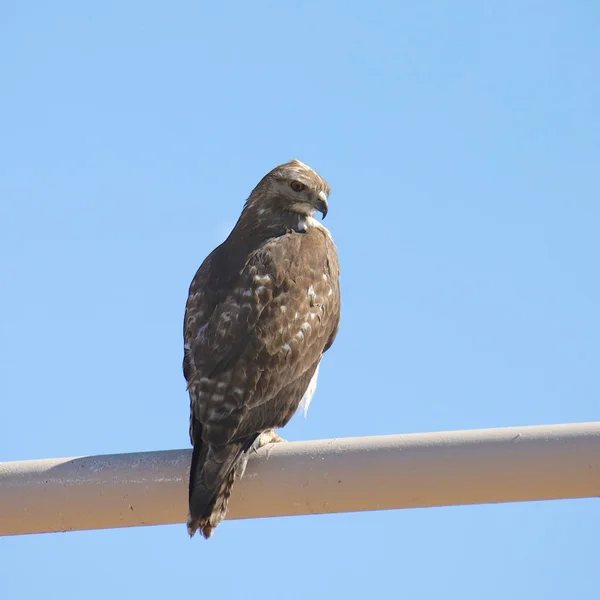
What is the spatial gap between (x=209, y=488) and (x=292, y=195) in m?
2.88

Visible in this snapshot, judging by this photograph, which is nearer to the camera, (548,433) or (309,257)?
(548,433)

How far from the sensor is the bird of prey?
4566mm

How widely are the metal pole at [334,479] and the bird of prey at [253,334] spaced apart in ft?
Answer: 1.04

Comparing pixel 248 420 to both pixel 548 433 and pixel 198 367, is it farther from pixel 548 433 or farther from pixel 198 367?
pixel 548 433

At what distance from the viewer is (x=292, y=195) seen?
6.68 m

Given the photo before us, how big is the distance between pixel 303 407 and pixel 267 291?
2.40ft

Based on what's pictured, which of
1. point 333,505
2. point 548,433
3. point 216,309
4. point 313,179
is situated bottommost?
point 333,505

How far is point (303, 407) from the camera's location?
582 centimetres

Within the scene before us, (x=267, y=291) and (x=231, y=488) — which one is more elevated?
(x=267, y=291)

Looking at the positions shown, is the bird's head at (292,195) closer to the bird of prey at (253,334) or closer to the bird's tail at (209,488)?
the bird of prey at (253,334)

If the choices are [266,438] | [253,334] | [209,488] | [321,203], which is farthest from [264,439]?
[321,203]

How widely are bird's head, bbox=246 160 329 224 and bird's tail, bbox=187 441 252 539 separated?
252cm

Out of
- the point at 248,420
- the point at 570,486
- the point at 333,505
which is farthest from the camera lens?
the point at 248,420

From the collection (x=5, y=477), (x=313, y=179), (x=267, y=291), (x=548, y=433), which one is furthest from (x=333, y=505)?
(x=313, y=179)
